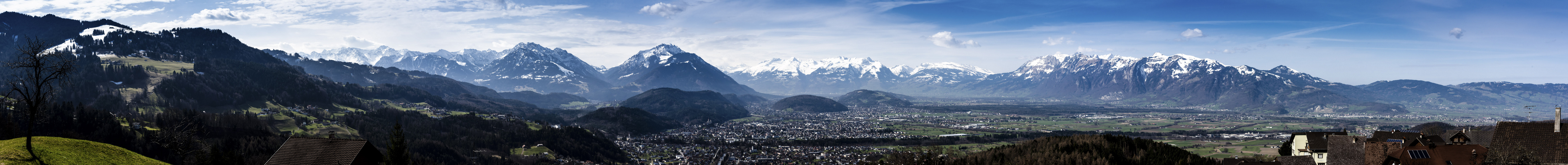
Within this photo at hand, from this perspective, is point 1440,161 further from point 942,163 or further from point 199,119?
point 199,119

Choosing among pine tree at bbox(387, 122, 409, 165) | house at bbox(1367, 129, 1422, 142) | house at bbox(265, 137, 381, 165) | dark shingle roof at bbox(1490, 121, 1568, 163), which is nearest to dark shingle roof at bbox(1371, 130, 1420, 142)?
house at bbox(1367, 129, 1422, 142)

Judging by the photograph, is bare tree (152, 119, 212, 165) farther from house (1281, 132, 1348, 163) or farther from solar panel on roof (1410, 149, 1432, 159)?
house (1281, 132, 1348, 163)

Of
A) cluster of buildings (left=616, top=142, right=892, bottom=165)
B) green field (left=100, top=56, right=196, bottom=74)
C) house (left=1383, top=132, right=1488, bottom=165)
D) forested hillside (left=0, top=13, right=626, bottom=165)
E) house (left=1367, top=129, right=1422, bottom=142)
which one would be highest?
green field (left=100, top=56, right=196, bottom=74)

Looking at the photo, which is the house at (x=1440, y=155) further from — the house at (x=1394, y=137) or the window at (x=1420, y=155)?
the house at (x=1394, y=137)

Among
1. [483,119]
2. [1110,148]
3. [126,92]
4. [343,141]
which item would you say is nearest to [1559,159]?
[1110,148]

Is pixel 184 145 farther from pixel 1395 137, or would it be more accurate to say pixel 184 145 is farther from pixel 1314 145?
pixel 1395 137

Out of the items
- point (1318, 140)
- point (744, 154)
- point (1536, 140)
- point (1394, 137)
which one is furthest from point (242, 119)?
point (1536, 140)
